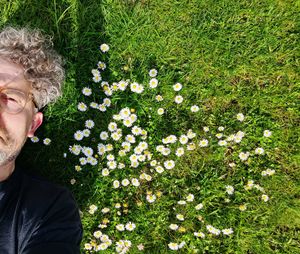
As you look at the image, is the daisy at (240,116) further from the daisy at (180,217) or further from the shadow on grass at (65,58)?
the shadow on grass at (65,58)

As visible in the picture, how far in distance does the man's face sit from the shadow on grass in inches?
25.9

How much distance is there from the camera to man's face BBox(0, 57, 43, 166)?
2.57 metres

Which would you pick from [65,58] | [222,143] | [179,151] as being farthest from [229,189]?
[65,58]

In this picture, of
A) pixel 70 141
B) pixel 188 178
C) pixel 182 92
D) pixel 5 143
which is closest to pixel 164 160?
pixel 188 178

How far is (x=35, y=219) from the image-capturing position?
9.27ft

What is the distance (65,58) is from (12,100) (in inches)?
36.7

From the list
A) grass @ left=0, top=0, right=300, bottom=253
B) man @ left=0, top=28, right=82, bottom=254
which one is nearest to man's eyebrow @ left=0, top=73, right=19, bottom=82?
man @ left=0, top=28, right=82, bottom=254

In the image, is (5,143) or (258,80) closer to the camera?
(5,143)

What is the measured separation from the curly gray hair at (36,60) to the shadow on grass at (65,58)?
334 millimetres

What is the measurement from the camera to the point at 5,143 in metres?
2.58

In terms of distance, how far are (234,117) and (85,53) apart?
1.38 metres

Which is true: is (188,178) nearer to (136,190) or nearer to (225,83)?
(136,190)

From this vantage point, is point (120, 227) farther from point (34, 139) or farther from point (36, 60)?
point (36, 60)

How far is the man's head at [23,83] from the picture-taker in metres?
2.60
